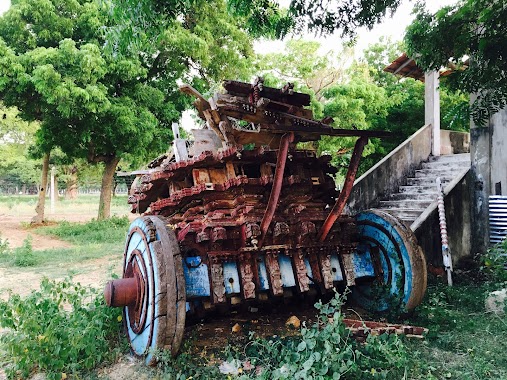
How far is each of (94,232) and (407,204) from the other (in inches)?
428

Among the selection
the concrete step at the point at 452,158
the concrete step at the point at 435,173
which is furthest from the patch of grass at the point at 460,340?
the concrete step at the point at 452,158

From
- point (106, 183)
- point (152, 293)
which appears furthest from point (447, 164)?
point (106, 183)

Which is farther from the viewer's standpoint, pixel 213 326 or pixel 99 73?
pixel 99 73

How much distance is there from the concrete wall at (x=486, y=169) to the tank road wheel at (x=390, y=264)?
3.31 m

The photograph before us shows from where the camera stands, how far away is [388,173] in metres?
8.95

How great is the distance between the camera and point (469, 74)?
508cm

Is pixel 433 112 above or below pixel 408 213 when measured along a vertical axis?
above

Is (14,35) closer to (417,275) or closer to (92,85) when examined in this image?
(92,85)

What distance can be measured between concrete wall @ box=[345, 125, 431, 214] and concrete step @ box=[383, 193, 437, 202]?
22 cm

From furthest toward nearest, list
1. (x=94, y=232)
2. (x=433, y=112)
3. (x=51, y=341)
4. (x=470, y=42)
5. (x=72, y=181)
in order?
1. (x=72, y=181)
2. (x=94, y=232)
3. (x=433, y=112)
4. (x=470, y=42)
5. (x=51, y=341)

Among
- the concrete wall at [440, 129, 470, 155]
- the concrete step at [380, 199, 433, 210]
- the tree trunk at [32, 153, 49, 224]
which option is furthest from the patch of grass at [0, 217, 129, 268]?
the concrete wall at [440, 129, 470, 155]

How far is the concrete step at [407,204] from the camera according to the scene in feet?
25.8

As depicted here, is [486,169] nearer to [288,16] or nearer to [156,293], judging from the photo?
[288,16]

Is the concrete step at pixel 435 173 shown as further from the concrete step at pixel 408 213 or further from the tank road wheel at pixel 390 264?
the tank road wheel at pixel 390 264
